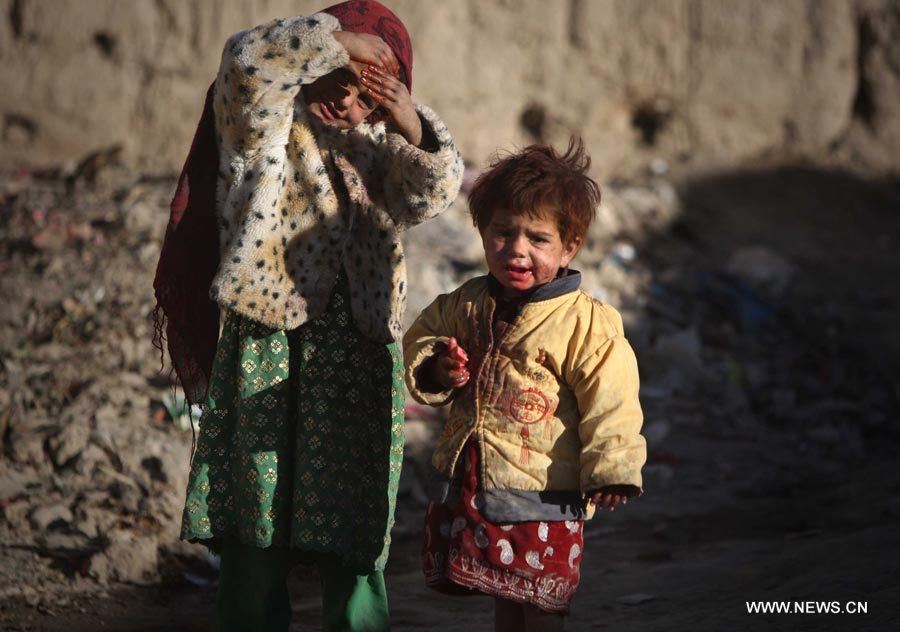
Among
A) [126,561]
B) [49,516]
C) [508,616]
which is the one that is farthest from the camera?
[49,516]

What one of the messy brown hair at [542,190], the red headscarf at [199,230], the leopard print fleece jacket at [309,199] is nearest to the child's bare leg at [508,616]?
the leopard print fleece jacket at [309,199]

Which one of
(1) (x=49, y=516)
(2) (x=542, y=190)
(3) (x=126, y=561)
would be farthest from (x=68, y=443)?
(2) (x=542, y=190)

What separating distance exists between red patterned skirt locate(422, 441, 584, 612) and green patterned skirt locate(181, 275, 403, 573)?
0.25m

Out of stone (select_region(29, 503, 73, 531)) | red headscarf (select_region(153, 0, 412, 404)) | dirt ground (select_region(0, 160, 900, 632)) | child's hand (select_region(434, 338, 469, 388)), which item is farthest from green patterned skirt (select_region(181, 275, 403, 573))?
stone (select_region(29, 503, 73, 531))

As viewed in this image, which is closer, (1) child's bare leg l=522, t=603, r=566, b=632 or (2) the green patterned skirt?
(1) child's bare leg l=522, t=603, r=566, b=632

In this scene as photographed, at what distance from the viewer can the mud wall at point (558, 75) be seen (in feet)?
25.0

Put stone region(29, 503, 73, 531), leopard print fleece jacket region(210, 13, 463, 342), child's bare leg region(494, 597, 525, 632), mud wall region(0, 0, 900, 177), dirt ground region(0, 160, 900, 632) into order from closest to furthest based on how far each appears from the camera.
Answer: leopard print fleece jacket region(210, 13, 463, 342) → child's bare leg region(494, 597, 525, 632) → dirt ground region(0, 160, 900, 632) → stone region(29, 503, 73, 531) → mud wall region(0, 0, 900, 177)

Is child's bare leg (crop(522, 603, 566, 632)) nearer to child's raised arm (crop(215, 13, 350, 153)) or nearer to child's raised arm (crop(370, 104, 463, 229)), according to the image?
child's raised arm (crop(370, 104, 463, 229))

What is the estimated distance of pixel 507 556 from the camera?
2.49 metres

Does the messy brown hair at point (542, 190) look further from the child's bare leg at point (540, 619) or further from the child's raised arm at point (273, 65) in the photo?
the child's bare leg at point (540, 619)

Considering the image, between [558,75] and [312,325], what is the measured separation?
620cm

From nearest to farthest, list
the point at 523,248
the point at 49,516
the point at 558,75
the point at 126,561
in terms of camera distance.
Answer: the point at 523,248 → the point at 126,561 → the point at 49,516 → the point at 558,75

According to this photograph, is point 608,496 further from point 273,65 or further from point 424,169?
point 273,65

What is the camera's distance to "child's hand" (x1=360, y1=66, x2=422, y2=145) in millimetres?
2488
